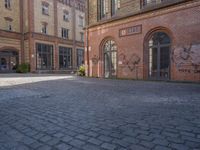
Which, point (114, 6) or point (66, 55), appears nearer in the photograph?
point (114, 6)

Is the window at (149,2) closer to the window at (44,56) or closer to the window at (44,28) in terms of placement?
the window at (44,56)

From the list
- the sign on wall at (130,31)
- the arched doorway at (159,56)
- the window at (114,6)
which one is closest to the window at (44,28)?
the window at (114,6)

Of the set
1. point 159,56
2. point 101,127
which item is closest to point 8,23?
point 159,56

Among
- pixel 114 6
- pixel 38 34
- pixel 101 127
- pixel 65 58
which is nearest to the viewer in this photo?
pixel 101 127

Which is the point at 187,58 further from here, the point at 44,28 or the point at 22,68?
the point at 44,28

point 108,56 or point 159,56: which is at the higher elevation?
point 108,56

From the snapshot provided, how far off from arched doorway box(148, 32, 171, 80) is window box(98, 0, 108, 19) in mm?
5901

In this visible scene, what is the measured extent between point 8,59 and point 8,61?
0.30 meters

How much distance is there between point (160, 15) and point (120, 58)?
469cm

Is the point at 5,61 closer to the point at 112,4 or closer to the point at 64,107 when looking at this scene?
the point at 112,4

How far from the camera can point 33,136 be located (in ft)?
10.7

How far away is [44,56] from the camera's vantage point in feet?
95.7

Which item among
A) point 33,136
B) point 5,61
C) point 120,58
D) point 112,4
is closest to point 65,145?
point 33,136

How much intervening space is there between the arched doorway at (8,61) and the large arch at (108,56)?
636 inches
